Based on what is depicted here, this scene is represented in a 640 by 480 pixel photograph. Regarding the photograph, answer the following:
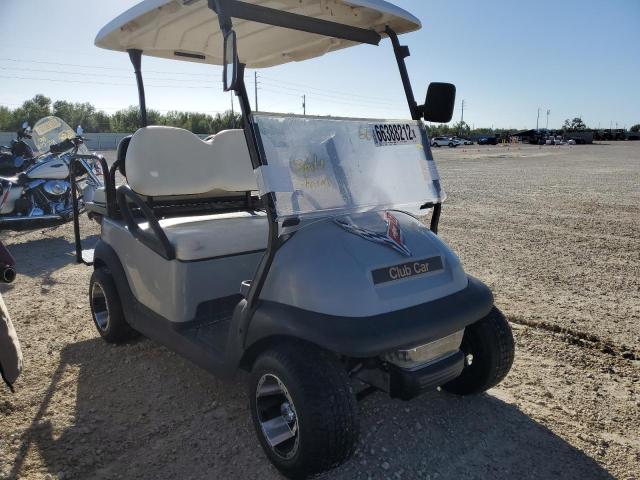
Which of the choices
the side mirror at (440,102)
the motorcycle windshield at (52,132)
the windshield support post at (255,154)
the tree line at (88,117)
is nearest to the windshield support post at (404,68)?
the side mirror at (440,102)

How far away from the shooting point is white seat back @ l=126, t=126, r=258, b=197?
10.6ft

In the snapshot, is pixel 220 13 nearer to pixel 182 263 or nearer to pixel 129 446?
pixel 182 263

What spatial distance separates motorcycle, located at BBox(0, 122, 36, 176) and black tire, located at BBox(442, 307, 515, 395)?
302 inches

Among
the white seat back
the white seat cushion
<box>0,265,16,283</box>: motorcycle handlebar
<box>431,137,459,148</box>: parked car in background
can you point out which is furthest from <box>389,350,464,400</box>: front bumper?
<box>431,137,459,148</box>: parked car in background

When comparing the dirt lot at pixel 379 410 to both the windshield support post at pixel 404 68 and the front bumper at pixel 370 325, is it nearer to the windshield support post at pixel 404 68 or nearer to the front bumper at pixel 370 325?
the front bumper at pixel 370 325

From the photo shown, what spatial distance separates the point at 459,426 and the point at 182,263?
63.5 inches

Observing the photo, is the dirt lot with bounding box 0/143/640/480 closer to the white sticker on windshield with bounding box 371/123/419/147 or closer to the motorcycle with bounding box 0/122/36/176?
the white sticker on windshield with bounding box 371/123/419/147

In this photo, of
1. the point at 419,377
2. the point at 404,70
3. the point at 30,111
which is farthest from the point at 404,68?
the point at 30,111

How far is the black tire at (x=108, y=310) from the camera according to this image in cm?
321

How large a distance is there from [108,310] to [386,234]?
2027 mm

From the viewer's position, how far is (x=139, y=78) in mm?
3461

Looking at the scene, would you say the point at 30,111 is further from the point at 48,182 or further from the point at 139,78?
the point at 139,78

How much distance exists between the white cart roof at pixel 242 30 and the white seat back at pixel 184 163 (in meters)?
0.53

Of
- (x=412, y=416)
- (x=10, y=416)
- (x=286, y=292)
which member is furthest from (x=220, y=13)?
(x=10, y=416)
